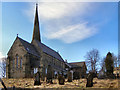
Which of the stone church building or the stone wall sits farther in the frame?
the stone wall

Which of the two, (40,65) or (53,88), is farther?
(40,65)

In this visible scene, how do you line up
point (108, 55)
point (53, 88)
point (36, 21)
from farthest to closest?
point (36, 21) < point (108, 55) < point (53, 88)

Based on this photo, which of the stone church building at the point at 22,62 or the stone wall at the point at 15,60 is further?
the stone wall at the point at 15,60

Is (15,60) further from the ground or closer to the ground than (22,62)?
further from the ground

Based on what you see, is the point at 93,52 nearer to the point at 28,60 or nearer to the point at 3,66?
the point at 28,60

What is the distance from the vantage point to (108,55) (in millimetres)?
17141

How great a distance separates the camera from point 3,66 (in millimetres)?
48000

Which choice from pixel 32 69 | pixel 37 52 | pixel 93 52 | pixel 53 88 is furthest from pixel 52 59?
pixel 53 88

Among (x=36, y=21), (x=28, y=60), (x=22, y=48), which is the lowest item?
(x=28, y=60)

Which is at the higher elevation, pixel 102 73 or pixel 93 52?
pixel 93 52

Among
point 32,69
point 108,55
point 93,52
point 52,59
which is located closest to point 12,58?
point 32,69

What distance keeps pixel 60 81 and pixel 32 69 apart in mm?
21440

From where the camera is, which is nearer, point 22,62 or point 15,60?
point 22,62


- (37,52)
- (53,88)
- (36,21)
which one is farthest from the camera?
(36,21)
